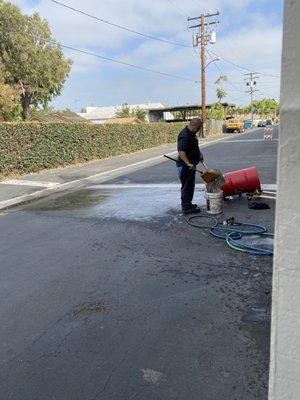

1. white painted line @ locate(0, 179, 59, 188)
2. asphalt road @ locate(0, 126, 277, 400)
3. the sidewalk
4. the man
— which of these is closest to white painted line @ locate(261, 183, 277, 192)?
the man

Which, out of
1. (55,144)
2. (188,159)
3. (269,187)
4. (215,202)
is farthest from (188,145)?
(55,144)

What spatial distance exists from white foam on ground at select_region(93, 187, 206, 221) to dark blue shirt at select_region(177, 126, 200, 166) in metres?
1.15

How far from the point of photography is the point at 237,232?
21.1 feet

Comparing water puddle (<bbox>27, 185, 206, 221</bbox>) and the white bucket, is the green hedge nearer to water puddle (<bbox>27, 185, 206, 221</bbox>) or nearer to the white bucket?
water puddle (<bbox>27, 185, 206, 221</bbox>)

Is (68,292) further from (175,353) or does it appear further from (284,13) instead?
(284,13)

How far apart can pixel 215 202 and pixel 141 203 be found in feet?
7.75

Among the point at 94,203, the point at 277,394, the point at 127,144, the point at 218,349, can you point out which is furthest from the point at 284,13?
the point at 127,144

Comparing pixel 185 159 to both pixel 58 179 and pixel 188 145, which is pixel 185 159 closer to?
pixel 188 145

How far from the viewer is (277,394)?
1609 millimetres

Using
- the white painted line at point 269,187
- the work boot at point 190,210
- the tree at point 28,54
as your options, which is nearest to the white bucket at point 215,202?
the work boot at point 190,210

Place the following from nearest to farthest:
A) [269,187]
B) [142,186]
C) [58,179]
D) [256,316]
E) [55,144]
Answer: [256,316] → [269,187] → [142,186] → [58,179] → [55,144]

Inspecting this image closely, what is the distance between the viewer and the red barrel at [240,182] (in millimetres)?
8656

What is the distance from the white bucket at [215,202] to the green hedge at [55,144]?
30.1 feet

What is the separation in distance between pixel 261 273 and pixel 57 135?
1387 centimetres
